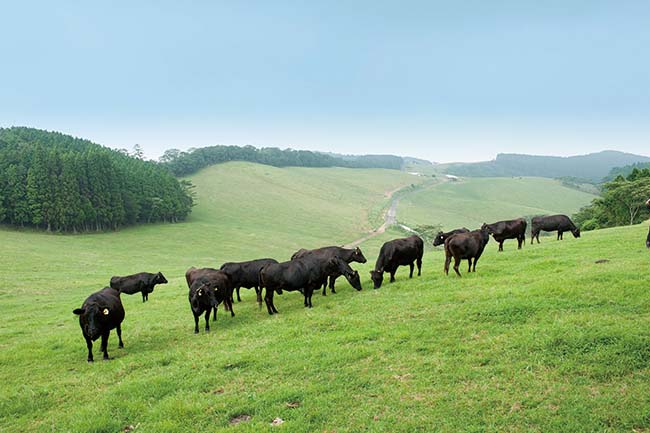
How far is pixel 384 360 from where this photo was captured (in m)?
9.73

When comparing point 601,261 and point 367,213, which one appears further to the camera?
point 367,213

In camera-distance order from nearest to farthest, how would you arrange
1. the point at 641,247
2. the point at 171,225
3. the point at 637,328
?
1. the point at 637,328
2. the point at 641,247
3. the point at 171,225

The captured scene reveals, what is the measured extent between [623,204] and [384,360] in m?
61.2

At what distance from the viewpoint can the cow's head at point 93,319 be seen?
12016 millimetres

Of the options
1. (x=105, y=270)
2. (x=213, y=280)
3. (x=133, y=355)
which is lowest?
(x=105, y=270)

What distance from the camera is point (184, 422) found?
8125 mm

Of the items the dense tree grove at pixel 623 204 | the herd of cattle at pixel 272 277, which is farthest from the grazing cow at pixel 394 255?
the dense tree grove at pixel 623 204

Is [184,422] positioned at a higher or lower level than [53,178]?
lower

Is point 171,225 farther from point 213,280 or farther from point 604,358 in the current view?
point 604,358

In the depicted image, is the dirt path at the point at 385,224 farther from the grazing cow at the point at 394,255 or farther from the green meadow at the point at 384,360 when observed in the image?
the green meadow at the point at 384,360

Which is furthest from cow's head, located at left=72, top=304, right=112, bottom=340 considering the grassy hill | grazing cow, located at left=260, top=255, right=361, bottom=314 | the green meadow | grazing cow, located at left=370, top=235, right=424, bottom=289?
the grassy hill

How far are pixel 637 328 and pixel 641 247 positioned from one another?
Answer: 11.8 meters

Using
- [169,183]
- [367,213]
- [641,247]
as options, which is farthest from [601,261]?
[367,213]

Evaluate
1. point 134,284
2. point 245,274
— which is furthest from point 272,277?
point 134,284
